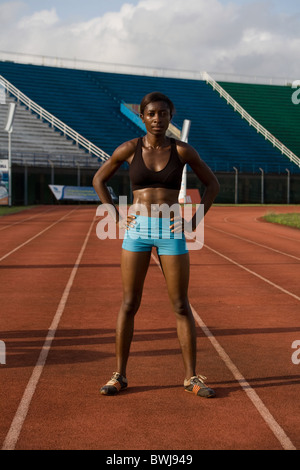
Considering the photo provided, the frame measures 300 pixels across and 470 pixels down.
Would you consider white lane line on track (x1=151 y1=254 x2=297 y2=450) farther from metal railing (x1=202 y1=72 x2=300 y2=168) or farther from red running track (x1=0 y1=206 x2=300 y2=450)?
metal railing (x1=202 y1=72 x2=300 y2=168)

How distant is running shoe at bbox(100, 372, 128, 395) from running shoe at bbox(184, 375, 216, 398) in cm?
49

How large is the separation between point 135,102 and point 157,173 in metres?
50.6

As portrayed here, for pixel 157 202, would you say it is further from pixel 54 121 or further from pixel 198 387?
pixel 54 121

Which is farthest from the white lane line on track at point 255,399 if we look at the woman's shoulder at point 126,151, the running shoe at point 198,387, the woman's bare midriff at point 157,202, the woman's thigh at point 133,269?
the woman's shoulder at point 126,151

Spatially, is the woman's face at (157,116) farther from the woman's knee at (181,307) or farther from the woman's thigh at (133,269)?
the woman's knee at (181,307)

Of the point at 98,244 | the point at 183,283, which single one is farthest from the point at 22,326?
the point at 98,244

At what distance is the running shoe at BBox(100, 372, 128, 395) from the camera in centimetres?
484

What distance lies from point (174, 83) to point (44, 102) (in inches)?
572

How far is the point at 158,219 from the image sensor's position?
4875 mm

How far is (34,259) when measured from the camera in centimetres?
1401

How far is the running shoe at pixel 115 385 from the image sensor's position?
4844 millimetres

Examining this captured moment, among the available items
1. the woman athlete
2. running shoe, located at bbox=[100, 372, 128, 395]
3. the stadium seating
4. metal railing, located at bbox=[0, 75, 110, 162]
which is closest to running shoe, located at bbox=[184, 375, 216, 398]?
the woman athlete

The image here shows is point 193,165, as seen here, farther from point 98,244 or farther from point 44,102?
point 44,102

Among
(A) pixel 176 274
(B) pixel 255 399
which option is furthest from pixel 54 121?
(B) pixel 255 399
